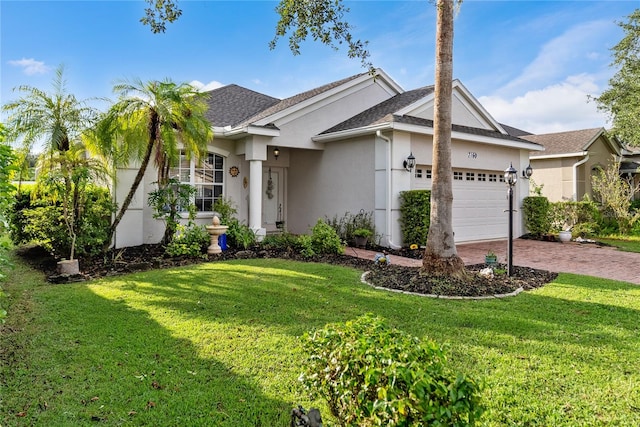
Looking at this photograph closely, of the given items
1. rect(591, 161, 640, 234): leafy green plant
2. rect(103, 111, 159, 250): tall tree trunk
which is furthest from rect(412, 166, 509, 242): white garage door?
rect(103, 111, 159, 250): tall tree trunk

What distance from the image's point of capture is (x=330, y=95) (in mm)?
12859

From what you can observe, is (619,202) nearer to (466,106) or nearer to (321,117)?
(466,106)

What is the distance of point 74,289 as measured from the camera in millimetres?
6551

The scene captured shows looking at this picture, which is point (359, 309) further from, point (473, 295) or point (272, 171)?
point (272, 171)

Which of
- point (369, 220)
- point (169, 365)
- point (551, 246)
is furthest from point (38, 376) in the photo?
point (551, 246)

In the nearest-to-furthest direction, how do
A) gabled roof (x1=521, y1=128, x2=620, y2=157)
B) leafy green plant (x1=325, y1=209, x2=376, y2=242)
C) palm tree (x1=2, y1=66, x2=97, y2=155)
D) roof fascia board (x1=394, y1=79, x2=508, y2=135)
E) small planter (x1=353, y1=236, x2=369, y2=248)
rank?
palm tree (x1=2, y1=66, x2=97, y2=155)
small planter (x1=353, y1=236, x2=369, y2=248)
leafy green plant (x1=325, y1=209, x2=376, y2=242)
roof fascia board (x1=394, y1=79, x2=508, y2=135)
gabled roof (x1=521, y1=128, x2=620, y2=157)

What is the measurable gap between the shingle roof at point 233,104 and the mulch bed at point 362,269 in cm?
491

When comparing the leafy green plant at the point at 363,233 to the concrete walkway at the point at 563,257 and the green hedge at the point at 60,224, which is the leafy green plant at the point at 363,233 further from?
the green hedge at the point at 60,224

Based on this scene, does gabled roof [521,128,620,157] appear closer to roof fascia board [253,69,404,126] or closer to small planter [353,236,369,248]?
roof fascia board [253,69,404,126]

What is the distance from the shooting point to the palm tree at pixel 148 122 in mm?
8516

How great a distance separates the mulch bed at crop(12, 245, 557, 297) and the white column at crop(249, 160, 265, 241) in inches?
44.5

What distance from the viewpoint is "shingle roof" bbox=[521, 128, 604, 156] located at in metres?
18.2

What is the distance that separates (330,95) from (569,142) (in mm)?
13735

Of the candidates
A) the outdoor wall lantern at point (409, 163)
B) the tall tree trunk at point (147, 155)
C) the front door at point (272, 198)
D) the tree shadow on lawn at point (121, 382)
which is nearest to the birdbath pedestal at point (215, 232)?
the tall tree trunk at point (147, 155)
